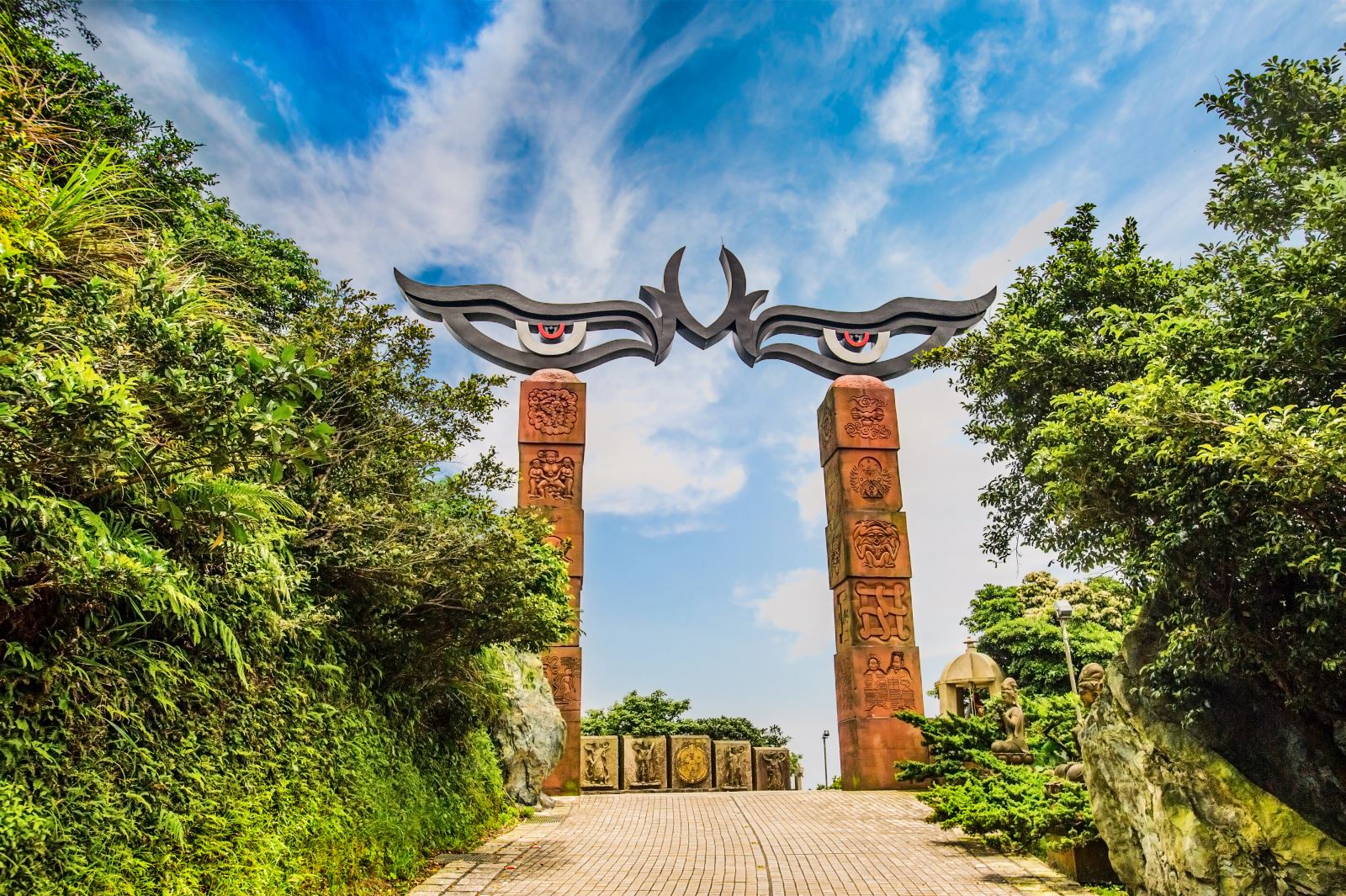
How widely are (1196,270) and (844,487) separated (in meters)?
7.38

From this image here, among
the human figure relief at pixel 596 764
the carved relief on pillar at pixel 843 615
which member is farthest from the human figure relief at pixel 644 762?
the carved relief on pillar at pixel 843 615

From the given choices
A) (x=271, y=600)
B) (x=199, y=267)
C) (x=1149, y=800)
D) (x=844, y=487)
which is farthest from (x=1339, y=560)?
(x=844, y=487)

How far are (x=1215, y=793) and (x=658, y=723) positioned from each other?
1302 centimetres

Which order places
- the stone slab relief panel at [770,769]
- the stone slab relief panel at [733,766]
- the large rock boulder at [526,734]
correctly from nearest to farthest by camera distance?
the large rock boulder at [526,734]
the stone slab relief panel at [733,766]
the stone slab relief panel at [770,769]

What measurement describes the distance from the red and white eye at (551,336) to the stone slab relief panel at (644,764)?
244 inches

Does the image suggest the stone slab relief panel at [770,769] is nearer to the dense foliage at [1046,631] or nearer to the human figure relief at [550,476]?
the human figure relief at [550,476]

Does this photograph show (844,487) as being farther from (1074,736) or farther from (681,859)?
(681,859)

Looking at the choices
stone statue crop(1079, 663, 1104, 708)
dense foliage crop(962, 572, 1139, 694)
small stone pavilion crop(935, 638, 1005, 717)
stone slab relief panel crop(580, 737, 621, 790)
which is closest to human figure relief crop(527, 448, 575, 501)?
stone slab relief panel crop(580, 737, 621, 790)

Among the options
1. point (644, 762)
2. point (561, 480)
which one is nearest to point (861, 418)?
point (561, 480)

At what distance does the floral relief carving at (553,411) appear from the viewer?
13672 mm

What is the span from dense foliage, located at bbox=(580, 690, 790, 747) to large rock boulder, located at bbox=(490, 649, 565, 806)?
6722 mm

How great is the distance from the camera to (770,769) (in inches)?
570

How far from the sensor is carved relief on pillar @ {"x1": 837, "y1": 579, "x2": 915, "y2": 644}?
1319cm

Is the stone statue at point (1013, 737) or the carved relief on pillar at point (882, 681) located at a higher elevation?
the carved relief on pillar at point (882, 681)
